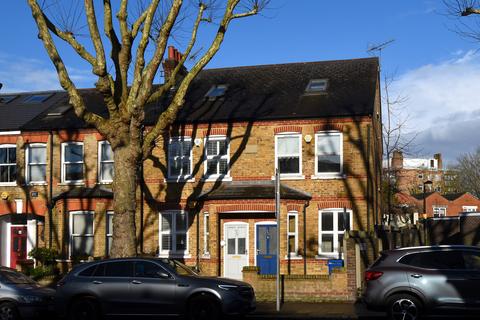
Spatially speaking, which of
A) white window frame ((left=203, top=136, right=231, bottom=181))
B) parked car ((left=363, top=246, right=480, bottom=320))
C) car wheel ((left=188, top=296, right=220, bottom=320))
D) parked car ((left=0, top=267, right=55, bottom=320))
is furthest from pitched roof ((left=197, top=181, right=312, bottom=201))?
parked car ((left=363, top=246, right=480, bottom=320))

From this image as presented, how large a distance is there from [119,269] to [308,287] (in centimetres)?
681

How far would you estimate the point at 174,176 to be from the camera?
2858 centimetres

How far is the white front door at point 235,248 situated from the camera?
90.1 feet

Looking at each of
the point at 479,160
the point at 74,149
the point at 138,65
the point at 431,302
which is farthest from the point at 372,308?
the point at 479,160

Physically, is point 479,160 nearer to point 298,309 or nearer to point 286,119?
point 286,119

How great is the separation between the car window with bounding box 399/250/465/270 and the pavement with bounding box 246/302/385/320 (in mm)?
2614

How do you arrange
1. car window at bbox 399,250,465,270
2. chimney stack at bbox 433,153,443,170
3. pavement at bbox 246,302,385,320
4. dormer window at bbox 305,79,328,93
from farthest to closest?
chimney stack at bbox 433,153,443,170, dormer window at bbox 305,79,328,93, pavement at bbox 246,302,385,320, car window at bbox 399,250,465,270

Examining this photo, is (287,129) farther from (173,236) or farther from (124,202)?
(124,202)

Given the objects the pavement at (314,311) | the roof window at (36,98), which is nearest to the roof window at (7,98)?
the roof window at (36,98)

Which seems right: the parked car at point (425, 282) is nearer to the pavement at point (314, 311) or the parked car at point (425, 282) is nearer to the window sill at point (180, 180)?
the pavement at point (314, 311)

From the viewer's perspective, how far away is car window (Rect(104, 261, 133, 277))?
54.4ft

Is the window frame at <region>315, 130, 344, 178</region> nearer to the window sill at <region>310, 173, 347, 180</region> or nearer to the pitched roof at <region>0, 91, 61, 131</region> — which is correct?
the window sill at <region>310, 173, 347, 180</region>

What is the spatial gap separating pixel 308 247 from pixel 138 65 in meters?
10.5

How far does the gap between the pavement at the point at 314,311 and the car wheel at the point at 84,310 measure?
160 inches
